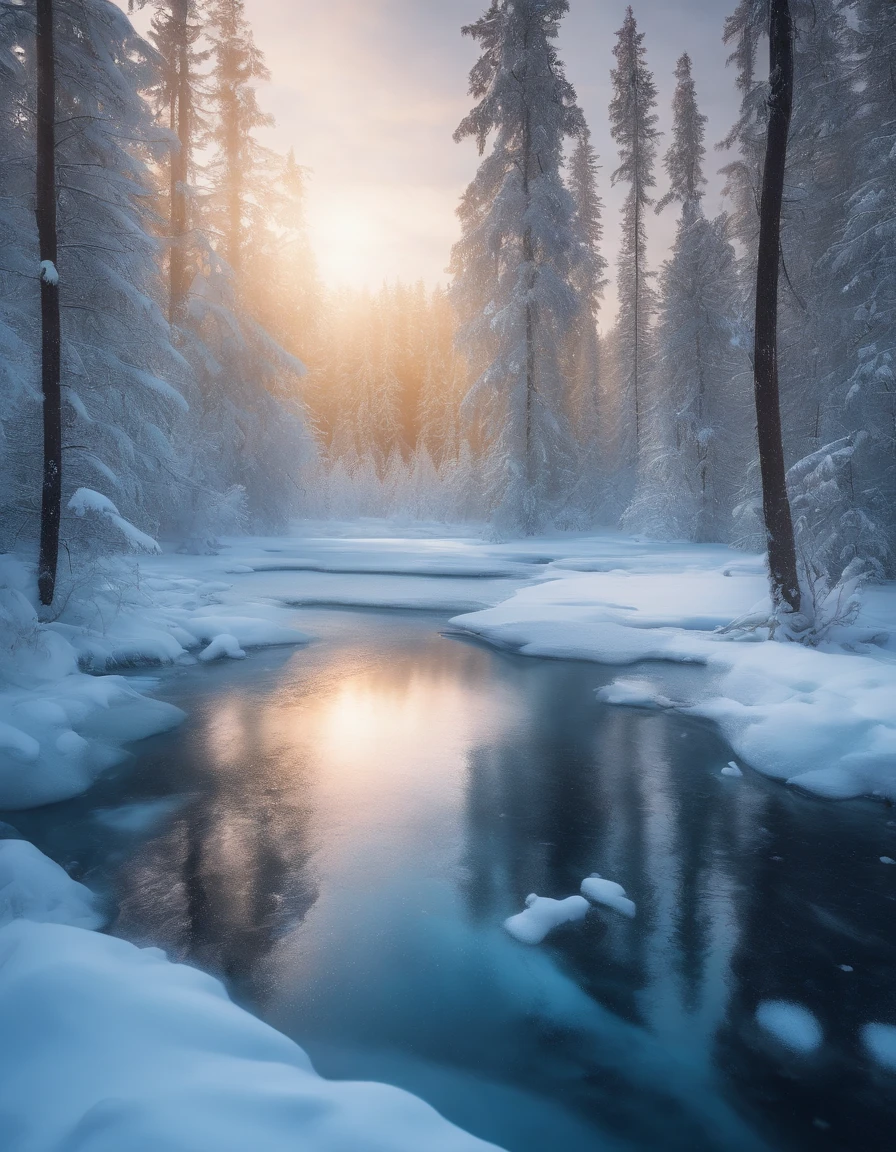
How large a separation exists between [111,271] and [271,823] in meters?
9.04

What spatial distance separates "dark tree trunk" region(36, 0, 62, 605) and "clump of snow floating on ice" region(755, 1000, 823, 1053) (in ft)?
28.2

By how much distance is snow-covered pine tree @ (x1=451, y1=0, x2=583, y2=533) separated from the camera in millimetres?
19859

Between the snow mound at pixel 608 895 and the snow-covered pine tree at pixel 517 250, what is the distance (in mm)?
18069

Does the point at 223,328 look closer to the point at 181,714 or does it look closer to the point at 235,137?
the point at 235,137

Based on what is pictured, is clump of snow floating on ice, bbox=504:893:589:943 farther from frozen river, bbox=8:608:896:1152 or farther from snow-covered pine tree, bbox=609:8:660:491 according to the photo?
snow-covered pine tree, bbox=609:8:660:491

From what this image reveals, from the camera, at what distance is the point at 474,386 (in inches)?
849

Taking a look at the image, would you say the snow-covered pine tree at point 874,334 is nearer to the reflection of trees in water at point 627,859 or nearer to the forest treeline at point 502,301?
the forest treeline at point 502,301

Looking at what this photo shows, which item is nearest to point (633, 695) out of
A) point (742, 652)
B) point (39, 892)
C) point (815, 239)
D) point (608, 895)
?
point (742, 652)

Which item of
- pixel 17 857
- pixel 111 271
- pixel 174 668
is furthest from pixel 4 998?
pixel 111 271

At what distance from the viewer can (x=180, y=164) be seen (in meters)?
19.3

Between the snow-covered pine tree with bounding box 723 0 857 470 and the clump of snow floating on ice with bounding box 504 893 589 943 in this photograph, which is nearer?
the clump of snow floating on ice with bounding box 504 893 589 943

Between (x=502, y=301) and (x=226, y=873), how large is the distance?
2050 cm

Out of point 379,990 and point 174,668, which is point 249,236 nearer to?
point 174,668

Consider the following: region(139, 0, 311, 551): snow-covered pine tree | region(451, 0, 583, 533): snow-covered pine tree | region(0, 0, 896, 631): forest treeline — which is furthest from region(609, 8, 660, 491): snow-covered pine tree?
region(139, 0, 311, 551): snow-covered pine tree
